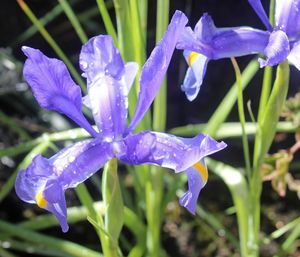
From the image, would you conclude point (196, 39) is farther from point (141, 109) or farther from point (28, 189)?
point (28, 189)

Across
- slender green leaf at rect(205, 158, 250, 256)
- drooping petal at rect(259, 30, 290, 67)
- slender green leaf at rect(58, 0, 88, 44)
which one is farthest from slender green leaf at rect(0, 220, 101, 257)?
drooping petal at rect(259, 30, 290, 67)

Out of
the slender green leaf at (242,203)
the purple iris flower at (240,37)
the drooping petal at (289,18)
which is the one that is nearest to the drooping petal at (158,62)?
the purple iris flower at (240,37)

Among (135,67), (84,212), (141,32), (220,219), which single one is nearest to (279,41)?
→ (135,67)

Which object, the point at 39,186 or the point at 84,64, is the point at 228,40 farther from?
the point at 39,186

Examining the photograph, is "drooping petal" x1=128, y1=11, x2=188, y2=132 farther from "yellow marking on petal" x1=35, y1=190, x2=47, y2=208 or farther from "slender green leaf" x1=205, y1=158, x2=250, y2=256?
"slender green leaf" x1=205, y1=158, x2=250, y2=256

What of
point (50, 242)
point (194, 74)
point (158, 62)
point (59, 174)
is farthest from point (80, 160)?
point (50, 242)

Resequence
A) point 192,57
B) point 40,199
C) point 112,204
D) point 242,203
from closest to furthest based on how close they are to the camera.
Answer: point 40,199 → point 112,204 → point 192,57 → point 242,203
